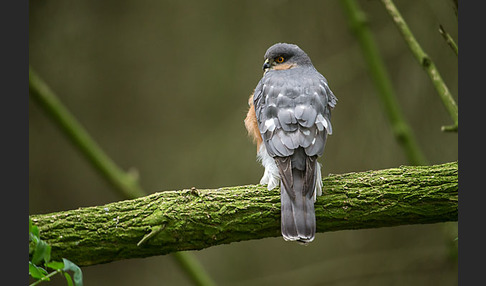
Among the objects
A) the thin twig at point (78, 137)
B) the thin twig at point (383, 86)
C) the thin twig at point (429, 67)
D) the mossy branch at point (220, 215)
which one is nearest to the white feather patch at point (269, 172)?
the mossy branch at point (220, 215)

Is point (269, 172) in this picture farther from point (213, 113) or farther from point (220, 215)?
point (213, 113)

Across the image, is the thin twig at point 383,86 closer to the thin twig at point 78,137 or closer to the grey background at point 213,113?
the grey background at point 213,113

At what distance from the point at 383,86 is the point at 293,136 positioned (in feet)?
6.44

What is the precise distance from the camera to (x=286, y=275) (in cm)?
612

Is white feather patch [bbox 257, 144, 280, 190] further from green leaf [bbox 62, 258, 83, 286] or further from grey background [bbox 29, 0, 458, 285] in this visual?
grey background [bbox 29, 0, 458, 285]

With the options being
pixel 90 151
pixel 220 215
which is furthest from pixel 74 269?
pixel 90 151

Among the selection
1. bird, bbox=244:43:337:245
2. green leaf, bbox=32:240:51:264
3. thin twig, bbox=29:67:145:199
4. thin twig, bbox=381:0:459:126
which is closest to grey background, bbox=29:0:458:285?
thin twig, bbox=29:67:145:199

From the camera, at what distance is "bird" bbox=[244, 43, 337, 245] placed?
3.18m

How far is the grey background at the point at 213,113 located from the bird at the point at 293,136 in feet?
7.52

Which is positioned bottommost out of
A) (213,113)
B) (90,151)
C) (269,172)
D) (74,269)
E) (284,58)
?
(74,269)

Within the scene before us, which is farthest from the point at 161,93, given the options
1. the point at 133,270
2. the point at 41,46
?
the point at 133,270

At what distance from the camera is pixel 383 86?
505 cm

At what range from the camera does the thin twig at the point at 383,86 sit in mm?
4934

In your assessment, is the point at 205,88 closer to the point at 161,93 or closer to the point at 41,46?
the point at 161,93
